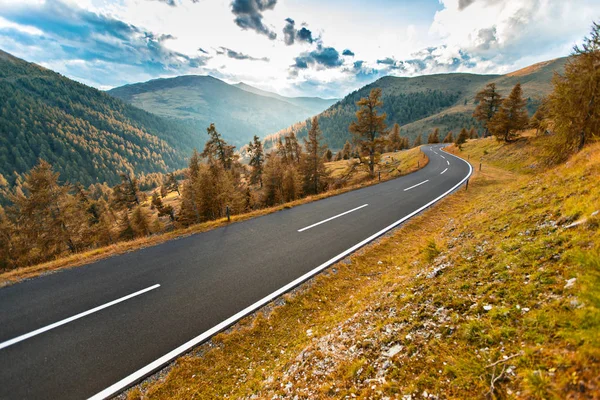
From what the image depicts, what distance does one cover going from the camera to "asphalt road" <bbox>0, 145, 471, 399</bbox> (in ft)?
14.0

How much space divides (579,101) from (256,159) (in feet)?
150

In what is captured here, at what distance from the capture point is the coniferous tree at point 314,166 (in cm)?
3628

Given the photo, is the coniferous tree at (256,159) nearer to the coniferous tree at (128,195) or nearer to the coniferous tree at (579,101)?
the coniferous tree at (128,195)

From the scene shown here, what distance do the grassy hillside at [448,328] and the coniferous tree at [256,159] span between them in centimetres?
4563

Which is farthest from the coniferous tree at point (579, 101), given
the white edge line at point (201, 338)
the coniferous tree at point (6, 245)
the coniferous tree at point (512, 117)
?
the coniferous tree at point (6, 245)

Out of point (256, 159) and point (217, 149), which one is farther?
point (256, 159)

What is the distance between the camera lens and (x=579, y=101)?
14672 millimetres

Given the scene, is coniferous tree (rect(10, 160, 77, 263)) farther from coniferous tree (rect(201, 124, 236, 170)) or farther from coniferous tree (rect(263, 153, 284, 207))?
coniferous tree (rect(263, 153, 284, 207))

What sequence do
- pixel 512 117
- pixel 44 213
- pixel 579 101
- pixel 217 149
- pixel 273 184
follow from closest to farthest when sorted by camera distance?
pixel 579 101 → pixel 44 213 → pixel 512 117 → pixel 273 184 → pixel 217 149

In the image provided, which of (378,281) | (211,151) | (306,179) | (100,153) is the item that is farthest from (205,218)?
(100,153)

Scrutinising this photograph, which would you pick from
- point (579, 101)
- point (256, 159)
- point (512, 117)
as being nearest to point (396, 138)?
point (512, 117)

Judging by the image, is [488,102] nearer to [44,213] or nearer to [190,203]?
[190,203]

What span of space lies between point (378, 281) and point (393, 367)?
11.5ft

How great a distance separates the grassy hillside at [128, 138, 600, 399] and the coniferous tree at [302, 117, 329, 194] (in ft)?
100.0
